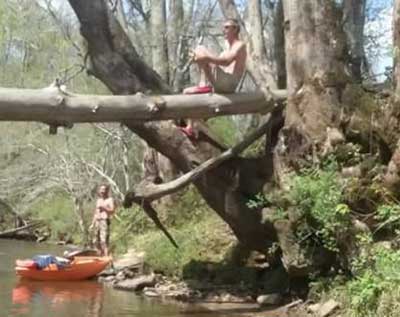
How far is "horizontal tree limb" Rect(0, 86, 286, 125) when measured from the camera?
33.3ft

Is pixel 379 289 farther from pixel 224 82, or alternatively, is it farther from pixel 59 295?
pixel 59 295

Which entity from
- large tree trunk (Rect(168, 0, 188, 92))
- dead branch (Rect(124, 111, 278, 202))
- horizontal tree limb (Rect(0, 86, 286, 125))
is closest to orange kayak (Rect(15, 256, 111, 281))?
dead branch (Rect(124, 111, 278, 202))

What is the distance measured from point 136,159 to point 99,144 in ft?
5.01

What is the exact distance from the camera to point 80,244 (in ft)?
93.0

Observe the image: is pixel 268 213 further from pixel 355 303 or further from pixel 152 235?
pixel 152 235

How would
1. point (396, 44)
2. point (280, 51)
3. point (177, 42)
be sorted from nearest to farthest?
point (396, 44), point (280, 51), point (177, 42)

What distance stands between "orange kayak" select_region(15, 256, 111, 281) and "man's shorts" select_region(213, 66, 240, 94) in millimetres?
5514

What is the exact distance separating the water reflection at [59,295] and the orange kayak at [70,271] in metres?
0.21

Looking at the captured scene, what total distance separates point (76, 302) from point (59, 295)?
0.96m

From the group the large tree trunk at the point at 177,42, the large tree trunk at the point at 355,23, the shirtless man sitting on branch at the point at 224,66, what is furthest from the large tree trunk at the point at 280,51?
the large tree trunk at the point at 177,42

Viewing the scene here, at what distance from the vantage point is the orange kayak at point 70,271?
1593 cm

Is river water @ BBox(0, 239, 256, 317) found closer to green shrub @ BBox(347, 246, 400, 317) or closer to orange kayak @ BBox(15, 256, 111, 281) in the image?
orange kayak @ BBox(15, 256, 111, 281)

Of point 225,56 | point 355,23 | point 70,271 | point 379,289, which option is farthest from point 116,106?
point 355,23

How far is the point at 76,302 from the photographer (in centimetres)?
1323
